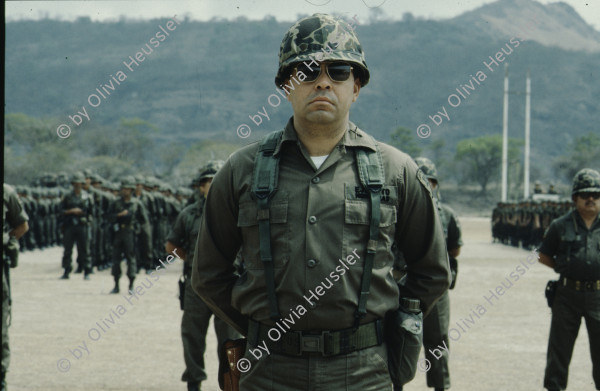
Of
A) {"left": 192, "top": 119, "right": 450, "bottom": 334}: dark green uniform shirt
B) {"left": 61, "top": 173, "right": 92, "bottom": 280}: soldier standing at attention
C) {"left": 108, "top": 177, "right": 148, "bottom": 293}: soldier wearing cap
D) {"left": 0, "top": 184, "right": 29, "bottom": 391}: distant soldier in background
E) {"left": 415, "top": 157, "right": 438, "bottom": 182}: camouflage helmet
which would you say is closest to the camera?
{"left": 192, "top": 119, "right": 450, "bottom": 334}: dark green uniform shirt

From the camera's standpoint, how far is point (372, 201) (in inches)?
120

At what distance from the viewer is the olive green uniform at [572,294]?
23.0 ft

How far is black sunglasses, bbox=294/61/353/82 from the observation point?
3100 mm

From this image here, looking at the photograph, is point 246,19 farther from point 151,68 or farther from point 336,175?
point 336,175

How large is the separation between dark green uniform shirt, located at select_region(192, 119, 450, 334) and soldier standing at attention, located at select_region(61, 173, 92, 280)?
15.0 m

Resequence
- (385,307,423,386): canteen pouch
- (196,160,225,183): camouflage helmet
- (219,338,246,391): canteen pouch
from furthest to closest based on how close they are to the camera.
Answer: (196,160,225,183): camouflage helmet
(219,338,246,391): canteen pouch
(385,307,423,386): canteen pouch

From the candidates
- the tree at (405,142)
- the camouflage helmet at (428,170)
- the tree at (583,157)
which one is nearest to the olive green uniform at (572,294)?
the camouflage helmet at (428,170)

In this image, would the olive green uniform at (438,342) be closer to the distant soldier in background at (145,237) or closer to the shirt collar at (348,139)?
the shirt collar at (348,139)

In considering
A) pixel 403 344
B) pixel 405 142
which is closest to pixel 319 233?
Answer: pixel 403 344

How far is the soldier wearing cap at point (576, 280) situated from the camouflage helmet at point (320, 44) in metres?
4.48

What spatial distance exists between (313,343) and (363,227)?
45 cm

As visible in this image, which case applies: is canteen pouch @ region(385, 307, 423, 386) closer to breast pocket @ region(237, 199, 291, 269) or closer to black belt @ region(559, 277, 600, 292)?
breast pocket @ region(237, 199, 291, 269)

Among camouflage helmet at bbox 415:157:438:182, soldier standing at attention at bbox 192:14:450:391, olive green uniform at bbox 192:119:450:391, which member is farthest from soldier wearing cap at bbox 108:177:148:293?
soldier standing at attention at bbox 192:14:450:391

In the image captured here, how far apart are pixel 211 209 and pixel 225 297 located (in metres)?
0.35
